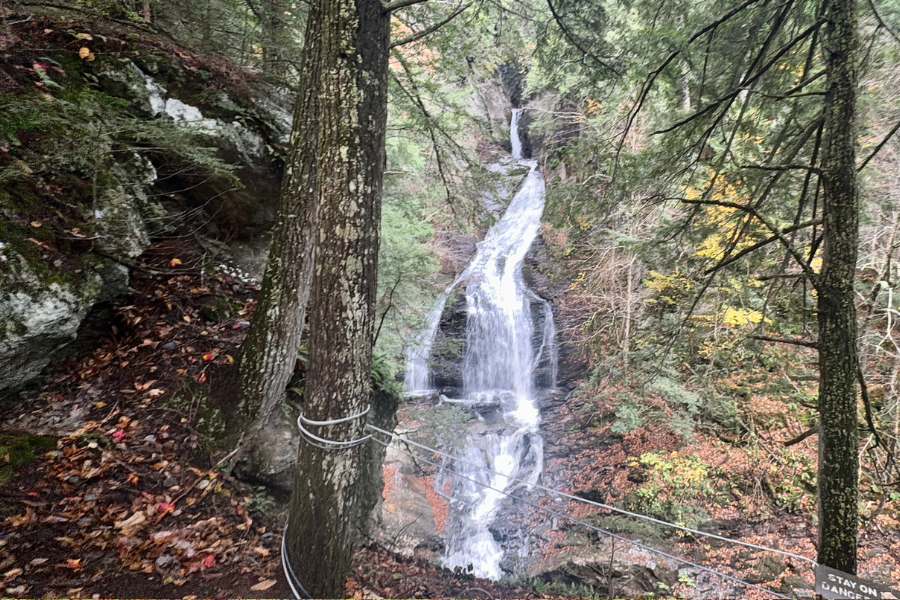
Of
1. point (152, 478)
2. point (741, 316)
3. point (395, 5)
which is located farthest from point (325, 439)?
point (741, 316)

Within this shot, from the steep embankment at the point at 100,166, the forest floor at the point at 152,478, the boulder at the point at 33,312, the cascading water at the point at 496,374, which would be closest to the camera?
the forest floor at the point at 152,478

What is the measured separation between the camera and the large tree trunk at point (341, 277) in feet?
7.40

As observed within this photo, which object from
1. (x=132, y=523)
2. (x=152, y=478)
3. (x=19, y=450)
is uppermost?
(x=19, y=450)

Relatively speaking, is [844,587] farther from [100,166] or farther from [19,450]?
[100,166]

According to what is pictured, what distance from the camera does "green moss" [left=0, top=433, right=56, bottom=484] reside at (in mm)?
2779

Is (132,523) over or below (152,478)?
below

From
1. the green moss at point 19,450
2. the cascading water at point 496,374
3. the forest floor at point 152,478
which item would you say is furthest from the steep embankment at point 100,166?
the cascading water at point 496,374

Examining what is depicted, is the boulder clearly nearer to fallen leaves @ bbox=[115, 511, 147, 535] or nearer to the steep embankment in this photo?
the steep embankment

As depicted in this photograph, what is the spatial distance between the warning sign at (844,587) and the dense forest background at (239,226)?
0.74 metres

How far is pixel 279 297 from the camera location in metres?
3.42

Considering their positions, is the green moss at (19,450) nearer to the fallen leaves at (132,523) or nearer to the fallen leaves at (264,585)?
the fallen leaves at (132,523)

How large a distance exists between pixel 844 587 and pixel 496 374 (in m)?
10.3

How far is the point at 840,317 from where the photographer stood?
2.36 metres

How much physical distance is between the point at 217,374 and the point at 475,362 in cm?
928
